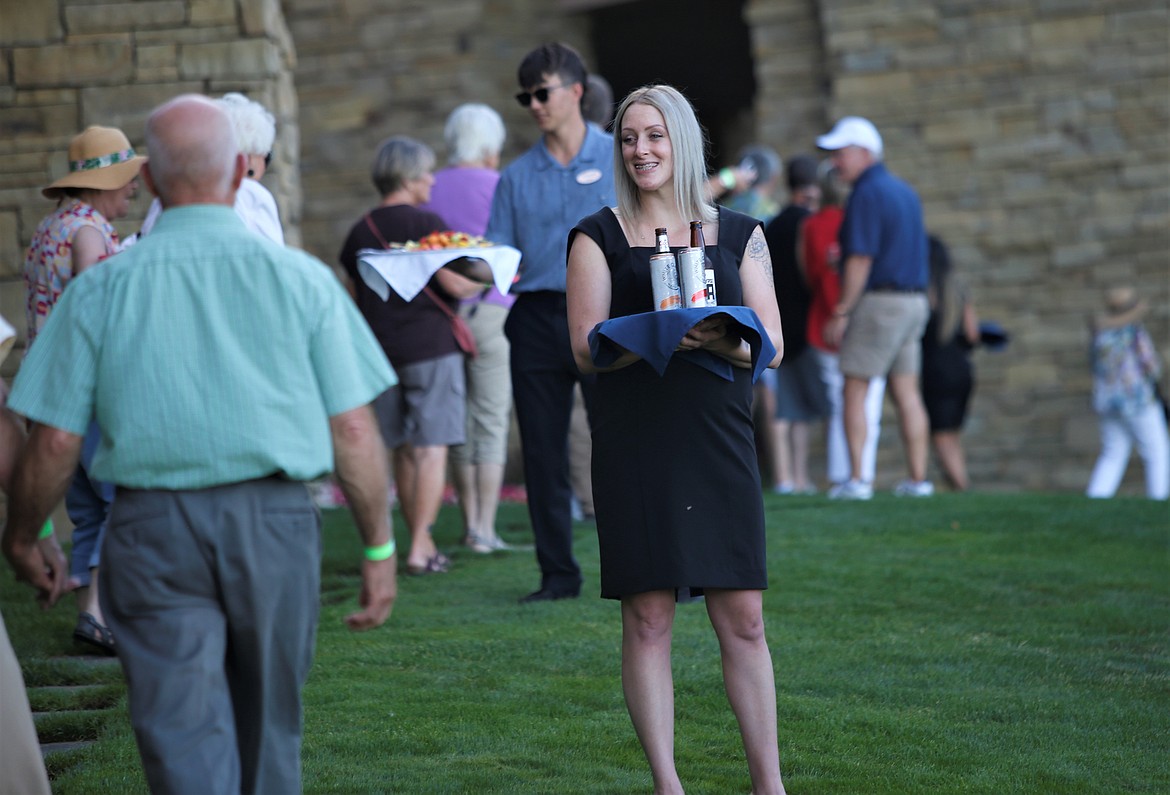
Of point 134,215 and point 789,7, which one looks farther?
point 789,7

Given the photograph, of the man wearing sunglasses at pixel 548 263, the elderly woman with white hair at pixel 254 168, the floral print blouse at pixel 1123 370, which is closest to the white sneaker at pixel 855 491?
the floral print blouse at pixel 1123 370

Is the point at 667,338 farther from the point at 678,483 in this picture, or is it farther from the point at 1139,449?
the point at 1139,449

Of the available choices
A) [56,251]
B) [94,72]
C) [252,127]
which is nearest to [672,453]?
[252,127]

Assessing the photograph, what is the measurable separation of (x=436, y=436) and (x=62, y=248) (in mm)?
2176

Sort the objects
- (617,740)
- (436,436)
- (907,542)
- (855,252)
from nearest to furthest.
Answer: (617,740) < (436,436) < (907,542) < (855,252)

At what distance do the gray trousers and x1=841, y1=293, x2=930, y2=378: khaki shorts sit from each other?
21.9 feet

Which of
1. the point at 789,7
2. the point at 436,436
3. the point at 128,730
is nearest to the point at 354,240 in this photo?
the point at 436,436

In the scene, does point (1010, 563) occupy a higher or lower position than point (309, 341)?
lower

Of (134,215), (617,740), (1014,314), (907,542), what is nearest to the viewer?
(617,740)

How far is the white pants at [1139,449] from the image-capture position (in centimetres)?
1109

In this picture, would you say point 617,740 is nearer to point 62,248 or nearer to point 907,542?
point 62,248

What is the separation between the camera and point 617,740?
462 cm

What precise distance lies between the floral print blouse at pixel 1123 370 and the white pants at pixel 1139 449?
0.11 meters

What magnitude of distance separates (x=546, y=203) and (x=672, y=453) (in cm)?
279
